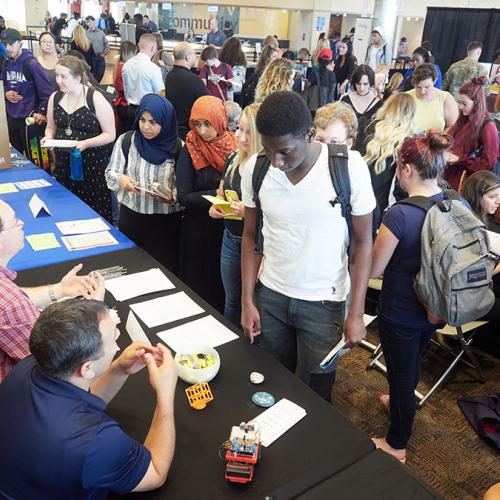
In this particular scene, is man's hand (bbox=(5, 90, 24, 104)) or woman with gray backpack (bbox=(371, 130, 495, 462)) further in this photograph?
man's hand (bbox=(5, 90, 24, 104))

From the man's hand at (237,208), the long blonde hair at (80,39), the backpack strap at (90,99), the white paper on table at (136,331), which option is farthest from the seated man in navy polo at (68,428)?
the long blonde hair at (80,39)

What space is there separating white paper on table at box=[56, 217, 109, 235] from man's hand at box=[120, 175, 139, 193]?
0.78 ft

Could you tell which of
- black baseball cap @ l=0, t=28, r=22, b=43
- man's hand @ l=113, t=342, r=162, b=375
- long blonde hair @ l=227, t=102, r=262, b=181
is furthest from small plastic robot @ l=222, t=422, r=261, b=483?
black baseball cap @ l=0, t=28, r=22, b=43

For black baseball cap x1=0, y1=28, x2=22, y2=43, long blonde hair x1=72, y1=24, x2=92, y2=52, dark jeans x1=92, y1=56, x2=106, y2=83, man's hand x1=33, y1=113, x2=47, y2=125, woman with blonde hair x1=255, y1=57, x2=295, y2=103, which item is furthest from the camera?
dark jeans x1=92, y1=56, x2=106, y2=83

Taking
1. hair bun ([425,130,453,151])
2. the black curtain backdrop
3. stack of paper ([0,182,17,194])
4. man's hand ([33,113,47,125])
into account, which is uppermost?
the black curtain backdrop

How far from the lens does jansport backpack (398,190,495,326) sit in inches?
70.9

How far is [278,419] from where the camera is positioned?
1.41 m

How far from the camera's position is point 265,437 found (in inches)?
53.2

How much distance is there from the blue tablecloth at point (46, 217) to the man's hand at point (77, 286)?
459mm

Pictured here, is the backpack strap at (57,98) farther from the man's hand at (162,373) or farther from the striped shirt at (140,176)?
the man's hand at (162,373)

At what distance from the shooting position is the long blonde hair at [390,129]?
10.4 ft

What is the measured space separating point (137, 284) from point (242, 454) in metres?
1.06

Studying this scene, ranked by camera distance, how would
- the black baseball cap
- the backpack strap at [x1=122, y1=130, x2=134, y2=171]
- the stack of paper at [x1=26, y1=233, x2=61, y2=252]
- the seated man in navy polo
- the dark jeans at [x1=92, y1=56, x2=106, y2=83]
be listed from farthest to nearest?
the dark jeans at [x1=92, y1=56, x2=106, y2=83] < the black baseball cap < the backpack strap at [x1=122, y1=130, x2=134, y2=171] < the stack of paper at [x1=26, y1=233, x2=61, y2=252] < the seated man in navy polo

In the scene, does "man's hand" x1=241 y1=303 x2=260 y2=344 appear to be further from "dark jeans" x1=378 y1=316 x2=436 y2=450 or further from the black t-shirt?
the black t-shirt
